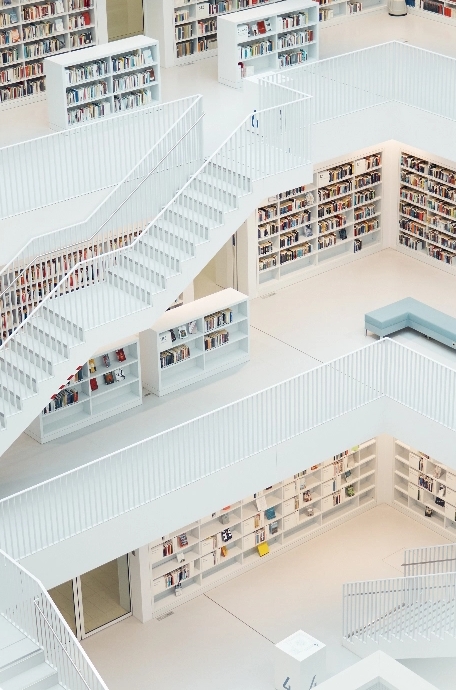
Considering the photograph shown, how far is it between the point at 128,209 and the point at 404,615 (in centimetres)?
562

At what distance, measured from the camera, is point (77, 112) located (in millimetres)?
17828

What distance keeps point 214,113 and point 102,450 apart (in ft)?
15.5

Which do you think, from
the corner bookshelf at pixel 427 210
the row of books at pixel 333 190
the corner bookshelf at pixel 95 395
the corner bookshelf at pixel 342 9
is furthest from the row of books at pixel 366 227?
the corner bookshelf at pixel 95 395

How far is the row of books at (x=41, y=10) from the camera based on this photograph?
18188 millimetres

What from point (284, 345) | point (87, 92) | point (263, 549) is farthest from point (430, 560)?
point (87, 92)

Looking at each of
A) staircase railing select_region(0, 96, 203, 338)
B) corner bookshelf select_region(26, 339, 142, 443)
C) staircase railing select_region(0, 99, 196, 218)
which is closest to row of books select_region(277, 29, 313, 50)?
staircase railing select_region(0, 99, 196, 218)

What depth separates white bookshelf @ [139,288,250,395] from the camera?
57.5 feet

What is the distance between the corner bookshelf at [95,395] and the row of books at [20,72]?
395 cm

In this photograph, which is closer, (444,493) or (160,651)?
(160,651)

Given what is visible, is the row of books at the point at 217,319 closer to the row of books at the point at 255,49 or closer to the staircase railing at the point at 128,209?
the staircase railing at the point at 128,209

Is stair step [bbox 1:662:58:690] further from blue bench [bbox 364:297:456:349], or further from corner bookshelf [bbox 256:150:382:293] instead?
corner bookshelf [bbox 256:150:382:293]

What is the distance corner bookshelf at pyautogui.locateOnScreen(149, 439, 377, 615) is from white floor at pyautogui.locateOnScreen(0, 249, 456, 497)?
4.71ft

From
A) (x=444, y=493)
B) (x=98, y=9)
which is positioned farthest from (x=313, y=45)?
(x=444, y=493)

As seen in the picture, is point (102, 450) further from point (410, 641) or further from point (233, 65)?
point (233, 65)
